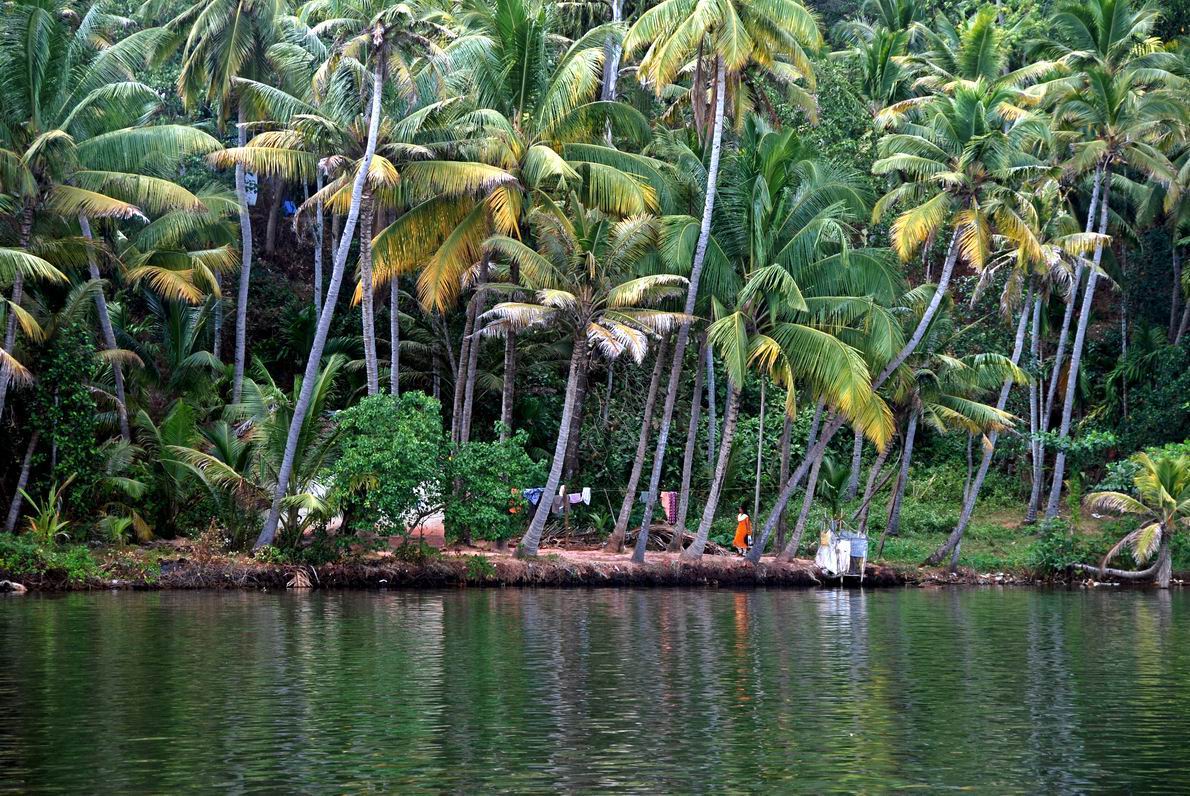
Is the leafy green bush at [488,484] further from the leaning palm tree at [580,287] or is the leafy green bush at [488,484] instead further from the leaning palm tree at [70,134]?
the leaning palm tree at [70,134]

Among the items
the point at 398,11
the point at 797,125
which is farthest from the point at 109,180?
the point at 797,125

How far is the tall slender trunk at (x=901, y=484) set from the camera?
37575mm

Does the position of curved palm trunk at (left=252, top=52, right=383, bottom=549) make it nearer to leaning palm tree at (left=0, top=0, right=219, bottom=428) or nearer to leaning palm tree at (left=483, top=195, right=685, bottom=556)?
leaning palm tree at (left=483, top=195, right=685, bottom=556)

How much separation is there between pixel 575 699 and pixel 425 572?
16.2 metres

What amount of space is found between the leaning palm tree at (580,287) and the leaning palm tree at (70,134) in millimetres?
8393

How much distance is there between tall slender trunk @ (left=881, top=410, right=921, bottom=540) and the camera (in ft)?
123

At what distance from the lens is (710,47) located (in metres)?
33.5

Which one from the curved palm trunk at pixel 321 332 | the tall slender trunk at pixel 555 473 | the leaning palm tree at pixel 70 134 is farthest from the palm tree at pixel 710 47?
the leaning palm tree at pixel 70 134

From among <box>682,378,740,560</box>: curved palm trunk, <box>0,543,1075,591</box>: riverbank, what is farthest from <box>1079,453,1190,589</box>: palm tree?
<box>682,378,740,560</box>: curved palm trunk

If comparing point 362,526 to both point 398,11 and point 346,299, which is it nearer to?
point 398,11

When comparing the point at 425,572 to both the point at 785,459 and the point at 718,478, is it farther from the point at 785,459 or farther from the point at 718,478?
the point at 785,459

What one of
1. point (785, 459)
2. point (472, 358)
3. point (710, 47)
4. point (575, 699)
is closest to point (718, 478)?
point (785, 459)

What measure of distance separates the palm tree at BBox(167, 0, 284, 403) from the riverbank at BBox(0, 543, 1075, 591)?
8.01m

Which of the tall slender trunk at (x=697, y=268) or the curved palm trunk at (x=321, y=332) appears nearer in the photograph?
the curved palm trunk at (x=321, y=332)
